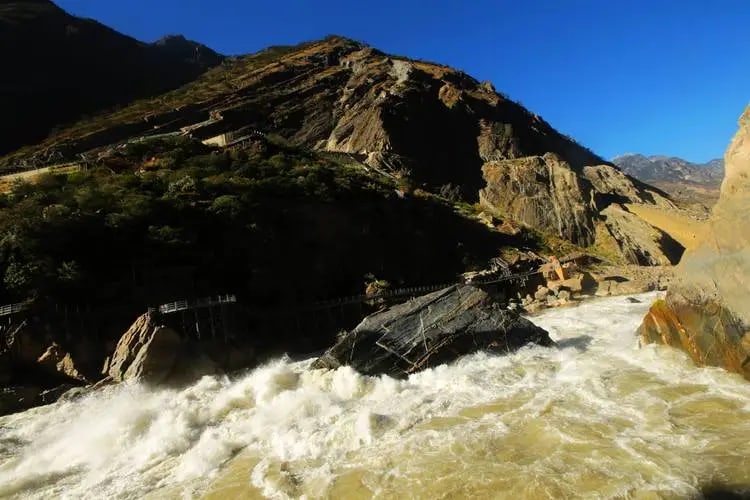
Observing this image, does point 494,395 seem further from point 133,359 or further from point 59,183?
point 59,183

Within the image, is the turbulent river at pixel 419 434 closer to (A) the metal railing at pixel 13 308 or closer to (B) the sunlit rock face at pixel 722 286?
(B) the sunlit rock face at pixel 722 286

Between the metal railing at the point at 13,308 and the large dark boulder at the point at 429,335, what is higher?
the metal railing at the point at 13,308

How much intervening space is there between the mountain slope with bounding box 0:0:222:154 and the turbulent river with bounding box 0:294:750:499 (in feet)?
237

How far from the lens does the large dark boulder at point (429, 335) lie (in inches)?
733

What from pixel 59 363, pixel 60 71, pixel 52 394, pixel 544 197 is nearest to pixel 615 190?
pixel 544 197

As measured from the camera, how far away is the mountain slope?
247 ft

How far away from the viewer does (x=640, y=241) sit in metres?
59.3

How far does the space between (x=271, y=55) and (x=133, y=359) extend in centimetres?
10347

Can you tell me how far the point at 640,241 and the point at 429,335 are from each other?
50.4m

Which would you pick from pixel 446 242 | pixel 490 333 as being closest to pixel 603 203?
pixel 446 242

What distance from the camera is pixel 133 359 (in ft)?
68.4

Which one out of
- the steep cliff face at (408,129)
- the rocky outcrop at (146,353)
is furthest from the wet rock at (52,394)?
the steep cliff face at (408,129)

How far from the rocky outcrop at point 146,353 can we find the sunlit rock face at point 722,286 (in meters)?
19.6

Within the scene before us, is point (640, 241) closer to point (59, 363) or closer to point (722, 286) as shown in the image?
point (722, 286)
